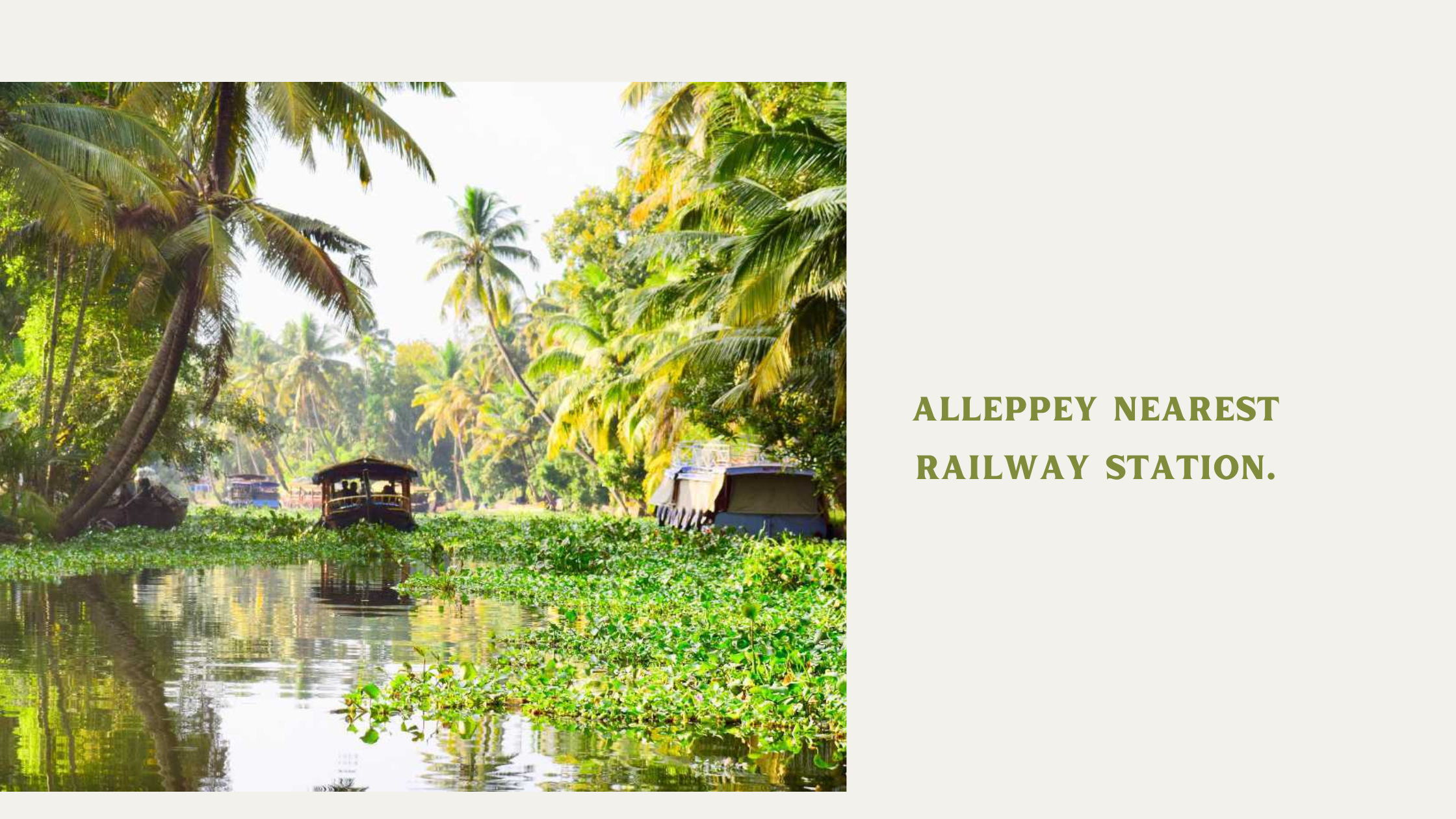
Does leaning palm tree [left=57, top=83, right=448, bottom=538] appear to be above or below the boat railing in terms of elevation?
above

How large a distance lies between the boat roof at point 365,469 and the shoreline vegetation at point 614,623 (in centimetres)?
331

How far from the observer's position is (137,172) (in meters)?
17.3

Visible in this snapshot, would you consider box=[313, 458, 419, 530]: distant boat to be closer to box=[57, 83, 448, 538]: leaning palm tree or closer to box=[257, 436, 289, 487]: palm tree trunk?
box=[57, 83, 448, 538]: leaning palm tree

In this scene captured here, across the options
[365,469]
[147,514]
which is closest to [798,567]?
[365,469]

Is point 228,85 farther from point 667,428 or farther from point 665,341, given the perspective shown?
point 667,428

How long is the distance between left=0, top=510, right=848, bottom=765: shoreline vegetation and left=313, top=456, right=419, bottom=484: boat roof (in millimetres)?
3313

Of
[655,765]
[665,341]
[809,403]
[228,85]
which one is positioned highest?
[228,85]

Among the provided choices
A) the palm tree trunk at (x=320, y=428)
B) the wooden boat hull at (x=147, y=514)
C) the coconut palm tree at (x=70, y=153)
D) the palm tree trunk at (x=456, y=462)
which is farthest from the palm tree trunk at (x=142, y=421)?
the palm tree trunk at (x=320, y=428)

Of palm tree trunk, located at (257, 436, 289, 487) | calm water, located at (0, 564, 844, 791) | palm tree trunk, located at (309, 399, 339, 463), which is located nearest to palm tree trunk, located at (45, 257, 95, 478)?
calm water, located at (0, 564, 844, 791)

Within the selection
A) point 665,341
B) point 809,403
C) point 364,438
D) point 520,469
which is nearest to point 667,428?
point 665,341

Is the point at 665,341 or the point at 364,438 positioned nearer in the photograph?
the point at 665,341

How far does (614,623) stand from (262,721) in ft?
Result: 11.6

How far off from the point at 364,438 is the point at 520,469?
12.4m

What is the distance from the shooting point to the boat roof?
27.5 meters
